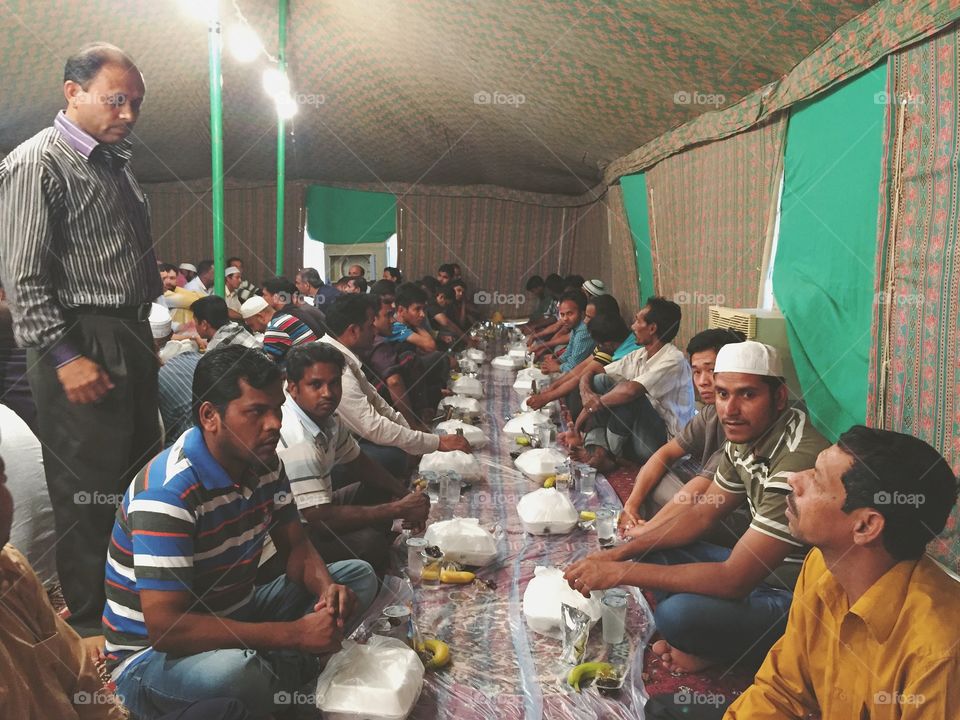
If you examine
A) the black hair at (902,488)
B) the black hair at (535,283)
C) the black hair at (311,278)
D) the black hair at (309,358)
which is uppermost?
the black hair at (535,283)

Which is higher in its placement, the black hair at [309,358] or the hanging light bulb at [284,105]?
the hanging light bulb at [284,105]

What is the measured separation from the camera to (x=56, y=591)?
249 cm

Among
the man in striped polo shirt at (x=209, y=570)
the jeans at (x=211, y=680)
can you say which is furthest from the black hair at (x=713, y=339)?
the jeans at (x=211, y=680)

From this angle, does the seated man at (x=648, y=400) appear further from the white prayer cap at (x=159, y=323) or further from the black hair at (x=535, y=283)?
the black hair at (x=535, y=283)

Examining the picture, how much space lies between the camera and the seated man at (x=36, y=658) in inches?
42.0

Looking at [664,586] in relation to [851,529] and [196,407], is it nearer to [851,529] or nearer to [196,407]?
[851,529]

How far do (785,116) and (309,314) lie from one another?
3.07m

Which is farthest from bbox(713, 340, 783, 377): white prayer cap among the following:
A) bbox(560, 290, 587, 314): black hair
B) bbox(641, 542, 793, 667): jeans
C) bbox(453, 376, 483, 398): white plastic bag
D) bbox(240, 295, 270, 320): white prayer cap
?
bbox(560, 290, 587, 314): black hair

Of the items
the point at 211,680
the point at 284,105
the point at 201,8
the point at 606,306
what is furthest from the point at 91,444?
the point at 284,105

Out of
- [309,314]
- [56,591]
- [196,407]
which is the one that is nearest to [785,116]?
[309,314]

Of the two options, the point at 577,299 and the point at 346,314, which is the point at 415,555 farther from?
the point at 577,299

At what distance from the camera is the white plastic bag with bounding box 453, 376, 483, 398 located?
479 cm

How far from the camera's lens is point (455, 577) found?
2.26 meters

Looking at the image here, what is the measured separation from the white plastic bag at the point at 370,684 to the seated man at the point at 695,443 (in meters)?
1.42
